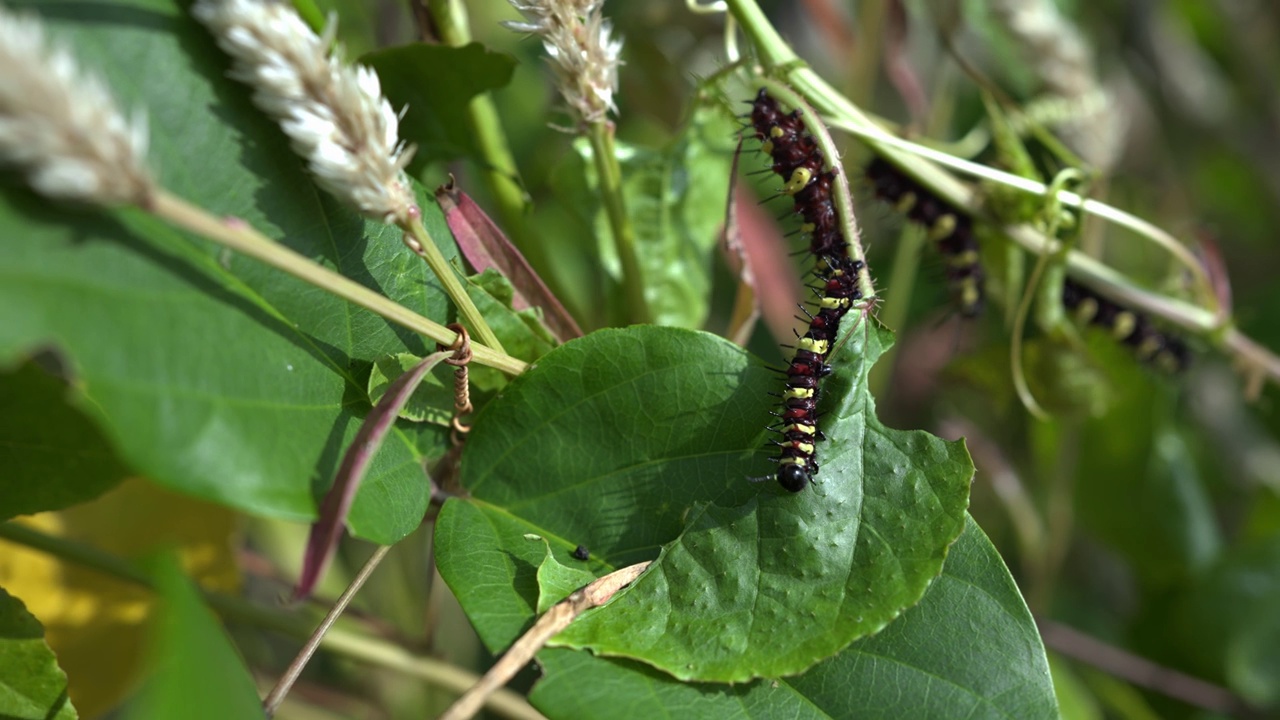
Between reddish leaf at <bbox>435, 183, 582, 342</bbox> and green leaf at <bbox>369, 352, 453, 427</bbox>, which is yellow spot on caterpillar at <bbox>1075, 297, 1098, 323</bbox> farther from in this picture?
green leaf at <bbox>369, 352, 453, 427</bbox>

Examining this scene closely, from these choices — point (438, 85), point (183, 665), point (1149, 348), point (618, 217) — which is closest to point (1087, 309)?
point (1149, 348)

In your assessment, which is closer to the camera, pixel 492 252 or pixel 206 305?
pixel 206 305

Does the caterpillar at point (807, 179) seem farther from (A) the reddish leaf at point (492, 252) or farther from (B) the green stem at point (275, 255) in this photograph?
(B) the green stem at point (275, 255)

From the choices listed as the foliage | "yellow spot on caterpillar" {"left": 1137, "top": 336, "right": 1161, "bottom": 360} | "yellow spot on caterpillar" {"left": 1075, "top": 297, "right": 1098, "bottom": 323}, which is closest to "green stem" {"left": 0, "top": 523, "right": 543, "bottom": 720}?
the foliage

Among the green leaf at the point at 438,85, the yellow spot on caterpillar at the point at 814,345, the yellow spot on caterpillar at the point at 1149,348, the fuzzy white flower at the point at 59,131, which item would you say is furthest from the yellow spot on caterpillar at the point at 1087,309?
the fuzzy white flower at the point at 59,131

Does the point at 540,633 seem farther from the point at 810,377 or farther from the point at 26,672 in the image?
the point at 26,672

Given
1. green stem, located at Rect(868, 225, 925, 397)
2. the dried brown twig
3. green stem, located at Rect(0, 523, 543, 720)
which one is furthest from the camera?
green stem, located at Rect(868, 225, 925, 397)

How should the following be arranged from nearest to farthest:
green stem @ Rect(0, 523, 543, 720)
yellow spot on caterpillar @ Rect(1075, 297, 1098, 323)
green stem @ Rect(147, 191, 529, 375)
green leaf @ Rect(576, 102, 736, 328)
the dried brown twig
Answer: green stem @ Rect(147, 191, 529, 375), the dried brown twig, green stem @ Rect(0, 523, 543, 720), green leaf @ Rect(576, 102, 736, 328), yellow spot on caterpillar @ Rect(1075, 297, 1098, 323)
